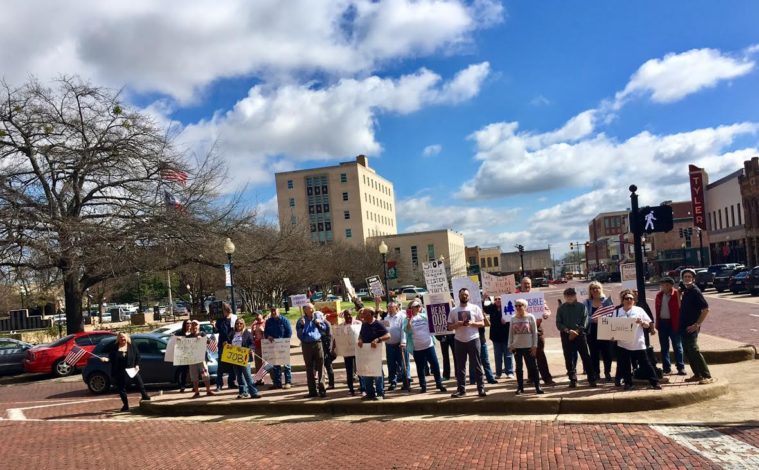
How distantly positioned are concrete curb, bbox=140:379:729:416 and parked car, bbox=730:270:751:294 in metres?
30.4

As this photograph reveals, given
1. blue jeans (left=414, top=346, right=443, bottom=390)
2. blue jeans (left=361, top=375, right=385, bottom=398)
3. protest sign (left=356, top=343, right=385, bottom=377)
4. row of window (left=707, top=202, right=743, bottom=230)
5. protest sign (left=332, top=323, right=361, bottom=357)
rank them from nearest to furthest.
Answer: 1. protest sign (left=356, top=343, right=385, bottom=377)
2. blue jeans (left=361, top=375, right=385, bottom=398)
3. blue jeans (left=414, top=346, right=443, bottom=390)
4. protest sign (left=332, top=323, right=361, bottom=357)
5. row of window (left=707, top=202, right=743, bottom=230)

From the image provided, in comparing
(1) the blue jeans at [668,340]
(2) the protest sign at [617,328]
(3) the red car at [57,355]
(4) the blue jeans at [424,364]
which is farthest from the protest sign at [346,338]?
(3) the red car at [57,355]

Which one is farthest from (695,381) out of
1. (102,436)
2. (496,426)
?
(102,436)

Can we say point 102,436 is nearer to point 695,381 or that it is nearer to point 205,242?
point 695,381

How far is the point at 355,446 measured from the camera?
8.81 metres

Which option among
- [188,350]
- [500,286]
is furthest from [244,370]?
[500,286]

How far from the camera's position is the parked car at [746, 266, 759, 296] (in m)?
34.6

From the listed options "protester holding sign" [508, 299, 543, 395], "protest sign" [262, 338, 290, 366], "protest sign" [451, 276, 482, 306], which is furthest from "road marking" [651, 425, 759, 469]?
"protest sign" [262, 338, 290, 366]

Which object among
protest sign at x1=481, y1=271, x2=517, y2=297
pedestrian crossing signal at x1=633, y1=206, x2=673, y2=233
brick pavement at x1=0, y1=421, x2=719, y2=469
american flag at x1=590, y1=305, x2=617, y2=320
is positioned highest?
pedestrian crossing signal at x1=633, y1=206, x2=673, y2=233

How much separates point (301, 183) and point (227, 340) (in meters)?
106

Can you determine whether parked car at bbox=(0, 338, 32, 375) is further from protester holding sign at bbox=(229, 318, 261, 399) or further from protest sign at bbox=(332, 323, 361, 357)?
protest sign at bbox=(332, 323, 361, 357)

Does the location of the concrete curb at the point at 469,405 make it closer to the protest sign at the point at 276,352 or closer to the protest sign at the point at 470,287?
the protest sign at the point at 276,352

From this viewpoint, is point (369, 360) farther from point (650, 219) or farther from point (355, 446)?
point (650, 219)

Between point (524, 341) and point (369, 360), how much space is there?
104 inches
